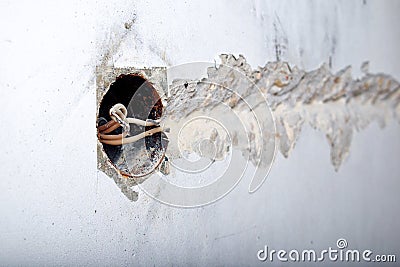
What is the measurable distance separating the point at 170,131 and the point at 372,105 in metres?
1.14

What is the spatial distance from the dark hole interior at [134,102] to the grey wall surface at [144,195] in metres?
0.10

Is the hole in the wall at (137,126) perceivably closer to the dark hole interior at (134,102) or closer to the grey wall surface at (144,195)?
the dark hole interior at (134,102)

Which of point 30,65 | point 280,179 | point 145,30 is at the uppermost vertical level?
point 145,30

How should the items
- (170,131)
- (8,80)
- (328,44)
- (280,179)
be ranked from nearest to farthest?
(8,80) → (170,131) → (280,179) → (328,44)

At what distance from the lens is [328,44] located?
261 centimetres

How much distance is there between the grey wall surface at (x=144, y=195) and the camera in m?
1.70

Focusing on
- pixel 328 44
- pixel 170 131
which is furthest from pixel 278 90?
pixel 170 131

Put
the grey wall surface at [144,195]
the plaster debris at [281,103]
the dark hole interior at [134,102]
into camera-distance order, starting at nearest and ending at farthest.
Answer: the grey wall surface at [144,195]
the dark hole interior at [134,102]
the plaster debris at [281,103]

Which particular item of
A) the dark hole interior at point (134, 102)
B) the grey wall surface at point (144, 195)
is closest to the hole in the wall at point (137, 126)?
the dark hole interior at point (134, 102)

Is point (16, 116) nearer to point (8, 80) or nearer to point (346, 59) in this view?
point (8, 80)

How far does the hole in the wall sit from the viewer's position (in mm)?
2016

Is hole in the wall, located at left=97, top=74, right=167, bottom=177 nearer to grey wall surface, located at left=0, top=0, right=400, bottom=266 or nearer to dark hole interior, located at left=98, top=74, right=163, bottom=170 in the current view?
dark hole interior, located at left=98, top=74, right=163, bottom=170

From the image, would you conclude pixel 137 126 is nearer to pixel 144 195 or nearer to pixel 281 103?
pixel 144 195

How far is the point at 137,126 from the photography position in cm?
209
